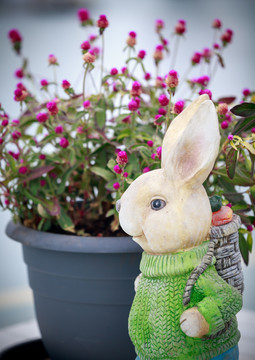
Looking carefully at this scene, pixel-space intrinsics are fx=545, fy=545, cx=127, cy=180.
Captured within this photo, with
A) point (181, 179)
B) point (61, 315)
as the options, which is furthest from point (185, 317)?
point (61, 315)

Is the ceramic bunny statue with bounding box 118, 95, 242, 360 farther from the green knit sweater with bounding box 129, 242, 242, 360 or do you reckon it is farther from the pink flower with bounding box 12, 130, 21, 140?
the pink flower with bounding box 12, 130, 21, 140

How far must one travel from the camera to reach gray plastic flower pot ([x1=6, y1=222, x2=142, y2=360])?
45.8 inches

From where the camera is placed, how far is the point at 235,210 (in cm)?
114

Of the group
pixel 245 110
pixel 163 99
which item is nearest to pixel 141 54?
pixel 163 99

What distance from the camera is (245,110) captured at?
3.38ft

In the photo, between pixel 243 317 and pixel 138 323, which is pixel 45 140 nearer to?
pixel 138 323

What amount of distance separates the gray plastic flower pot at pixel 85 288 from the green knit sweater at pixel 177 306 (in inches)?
10.3

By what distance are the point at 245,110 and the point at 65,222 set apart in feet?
1.58

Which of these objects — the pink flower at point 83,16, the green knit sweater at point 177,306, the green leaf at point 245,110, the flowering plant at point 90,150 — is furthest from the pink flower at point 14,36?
the green knit sweater at point 177,306

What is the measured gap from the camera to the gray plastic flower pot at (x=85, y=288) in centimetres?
116

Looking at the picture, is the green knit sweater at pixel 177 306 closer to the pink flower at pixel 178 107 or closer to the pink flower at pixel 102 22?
the pink flower at pixel 178 107

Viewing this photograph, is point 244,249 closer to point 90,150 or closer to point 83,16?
point 90,150

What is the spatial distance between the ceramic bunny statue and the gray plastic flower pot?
268 millimetres

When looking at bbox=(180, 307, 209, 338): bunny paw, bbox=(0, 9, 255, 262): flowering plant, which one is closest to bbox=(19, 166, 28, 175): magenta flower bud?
bbox=(0, 9, 255, 262): flowering plant
